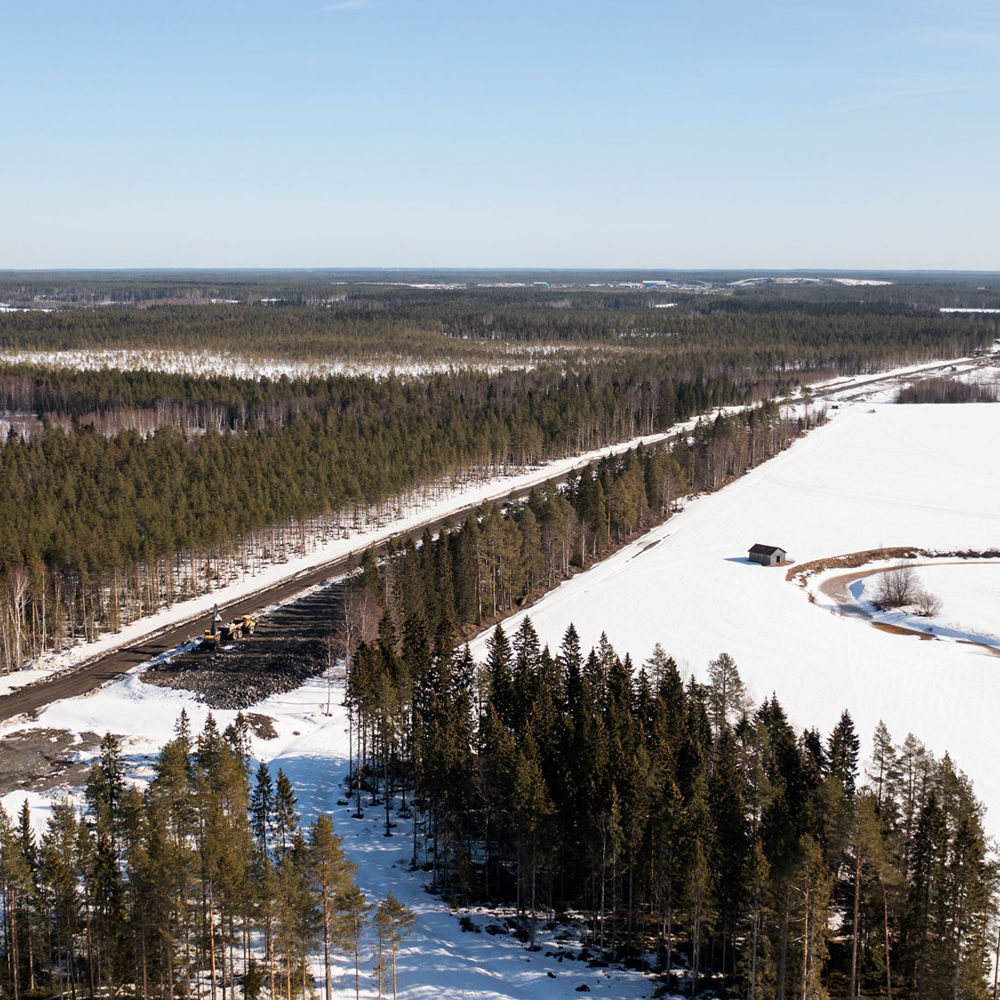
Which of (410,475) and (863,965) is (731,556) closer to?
(410,475)

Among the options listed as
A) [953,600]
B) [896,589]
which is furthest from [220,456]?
[953,600]

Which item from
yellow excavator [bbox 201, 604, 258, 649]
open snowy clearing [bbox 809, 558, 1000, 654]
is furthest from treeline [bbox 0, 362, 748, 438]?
yellow excavator [bbox 201, 604, 258, 649]

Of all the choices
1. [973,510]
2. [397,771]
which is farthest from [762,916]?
[973,510]

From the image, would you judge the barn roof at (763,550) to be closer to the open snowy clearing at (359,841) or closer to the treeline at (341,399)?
the open snowy clearing at (359,841)

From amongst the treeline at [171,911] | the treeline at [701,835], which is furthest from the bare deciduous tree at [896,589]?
the treeline at [171,911]

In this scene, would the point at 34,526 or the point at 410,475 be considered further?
the point at 410,475

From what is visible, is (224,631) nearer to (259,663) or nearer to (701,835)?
(259,663)
